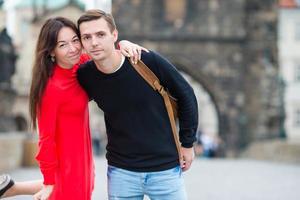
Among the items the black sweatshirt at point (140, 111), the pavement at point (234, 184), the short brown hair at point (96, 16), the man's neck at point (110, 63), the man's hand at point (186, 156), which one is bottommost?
the pavement at point (234, 184)

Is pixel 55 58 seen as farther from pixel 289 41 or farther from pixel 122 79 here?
pixel 289 41

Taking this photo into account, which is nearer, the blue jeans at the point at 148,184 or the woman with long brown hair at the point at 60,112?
the blue jeans at the point at 148,184

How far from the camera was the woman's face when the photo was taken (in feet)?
13.9

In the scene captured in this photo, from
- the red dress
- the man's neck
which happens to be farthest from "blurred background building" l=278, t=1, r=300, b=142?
the man's neck

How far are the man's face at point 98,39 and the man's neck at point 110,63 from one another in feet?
0.09

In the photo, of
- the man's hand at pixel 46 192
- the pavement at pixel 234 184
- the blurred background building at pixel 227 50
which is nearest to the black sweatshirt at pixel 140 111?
the man's hand at pixel 46 192

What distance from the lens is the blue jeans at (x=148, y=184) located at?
4.10 m

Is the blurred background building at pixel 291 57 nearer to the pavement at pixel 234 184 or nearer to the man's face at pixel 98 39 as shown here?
the pavement at pixel 234 184

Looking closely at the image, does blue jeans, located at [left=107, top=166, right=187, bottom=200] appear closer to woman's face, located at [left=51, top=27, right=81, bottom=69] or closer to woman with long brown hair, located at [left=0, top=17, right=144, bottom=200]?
woman with long brown hair, located at [left=0, top=17, right=144, bottom=200]

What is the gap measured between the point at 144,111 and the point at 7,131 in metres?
12.5

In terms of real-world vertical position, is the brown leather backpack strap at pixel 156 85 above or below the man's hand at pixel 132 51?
below

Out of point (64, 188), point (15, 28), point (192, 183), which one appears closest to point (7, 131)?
point (192, 183)

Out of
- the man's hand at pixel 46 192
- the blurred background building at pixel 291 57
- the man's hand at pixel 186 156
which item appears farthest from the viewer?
the blurred background building at pixel 291 57

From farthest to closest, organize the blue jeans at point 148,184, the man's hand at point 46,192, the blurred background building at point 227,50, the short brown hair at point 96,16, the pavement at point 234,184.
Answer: the blurred background building at point 227,50
the pavement at point 234,184
the man's hand at point 46,192
the blue jeans at point 148,184
the short brown hair at point 96,16
